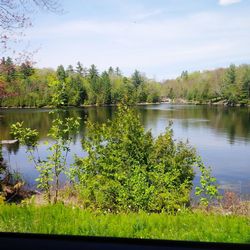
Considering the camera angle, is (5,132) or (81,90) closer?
(81,90)

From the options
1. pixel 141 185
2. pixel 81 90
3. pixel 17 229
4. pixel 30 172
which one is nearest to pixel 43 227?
pixel 17 229

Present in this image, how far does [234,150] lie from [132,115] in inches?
306

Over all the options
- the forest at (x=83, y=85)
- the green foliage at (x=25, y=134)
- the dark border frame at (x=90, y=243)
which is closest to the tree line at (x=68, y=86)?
the forest at (x=83, y=85)

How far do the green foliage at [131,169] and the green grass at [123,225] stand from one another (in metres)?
1.49

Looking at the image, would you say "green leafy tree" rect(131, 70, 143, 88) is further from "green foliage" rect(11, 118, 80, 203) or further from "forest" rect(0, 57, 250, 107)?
"green foliage" rect(11, 118, 80, 203)

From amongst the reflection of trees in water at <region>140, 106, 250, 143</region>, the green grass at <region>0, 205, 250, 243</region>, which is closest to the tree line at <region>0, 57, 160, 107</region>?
the green grass at <region>0, 205, 250, 243</region>

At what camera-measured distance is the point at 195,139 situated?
13.5 m

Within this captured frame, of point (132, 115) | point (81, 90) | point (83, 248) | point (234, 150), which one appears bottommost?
point (234, 150)

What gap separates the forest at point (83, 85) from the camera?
4465 mm

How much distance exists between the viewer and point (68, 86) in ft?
15.1

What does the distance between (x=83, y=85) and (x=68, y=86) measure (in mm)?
1102

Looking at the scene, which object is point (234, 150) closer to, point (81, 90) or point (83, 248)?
point (81, 90)

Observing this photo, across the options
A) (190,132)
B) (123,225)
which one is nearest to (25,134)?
(123,225)

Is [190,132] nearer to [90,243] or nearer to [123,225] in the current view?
[123,225]
